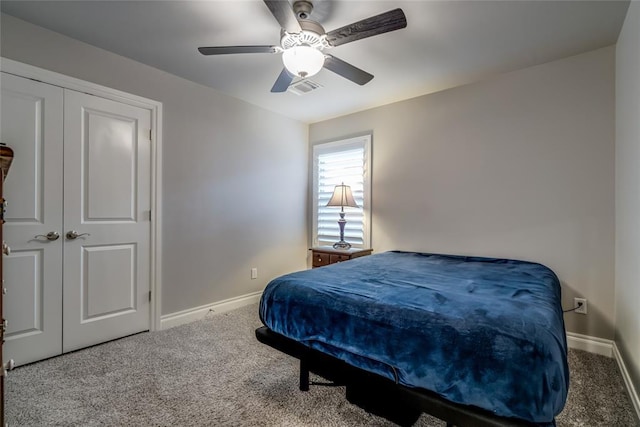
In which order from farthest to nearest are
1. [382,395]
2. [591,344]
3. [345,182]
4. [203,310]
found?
[345,182]
[203,310]
[591,344]
[382,395]

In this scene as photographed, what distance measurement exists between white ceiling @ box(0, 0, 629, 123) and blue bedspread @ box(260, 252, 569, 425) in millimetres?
1719

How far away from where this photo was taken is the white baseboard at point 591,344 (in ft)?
7.55

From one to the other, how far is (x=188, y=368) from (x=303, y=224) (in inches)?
97.3

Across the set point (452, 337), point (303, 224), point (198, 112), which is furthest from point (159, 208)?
point (452, 337)

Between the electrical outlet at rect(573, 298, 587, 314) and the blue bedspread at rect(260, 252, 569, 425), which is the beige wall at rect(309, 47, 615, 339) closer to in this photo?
the electrical outlet at rect(573, 298, 587, 314)

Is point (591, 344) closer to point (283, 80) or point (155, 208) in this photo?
point (283, 80)

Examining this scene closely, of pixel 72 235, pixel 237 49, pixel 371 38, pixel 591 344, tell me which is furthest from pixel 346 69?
pixel 591 344

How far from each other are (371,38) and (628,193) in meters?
2.00

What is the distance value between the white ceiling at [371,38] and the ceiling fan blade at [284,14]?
11.6 inches

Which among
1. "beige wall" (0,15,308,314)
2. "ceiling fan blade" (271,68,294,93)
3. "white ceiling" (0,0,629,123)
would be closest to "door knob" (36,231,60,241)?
"beige wall" (0,15,308,314)

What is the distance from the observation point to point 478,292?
1.58 meters

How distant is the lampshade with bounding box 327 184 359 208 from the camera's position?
3.59 meters

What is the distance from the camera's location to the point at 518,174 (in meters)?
2.70

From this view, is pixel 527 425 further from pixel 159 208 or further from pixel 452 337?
pixel 159 208
